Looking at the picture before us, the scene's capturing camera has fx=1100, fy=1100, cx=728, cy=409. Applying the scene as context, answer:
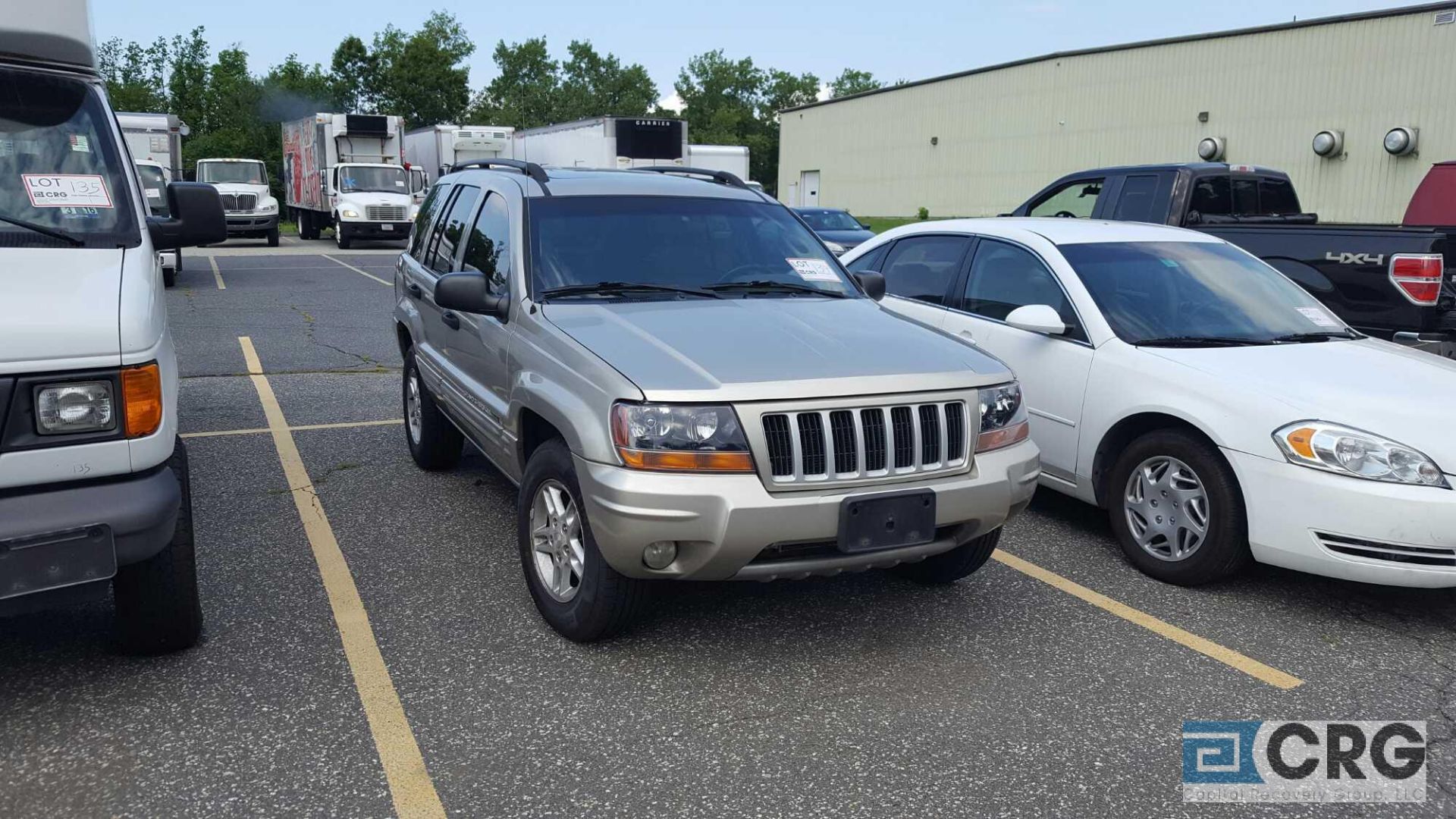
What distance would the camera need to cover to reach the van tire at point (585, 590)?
12.8 ft

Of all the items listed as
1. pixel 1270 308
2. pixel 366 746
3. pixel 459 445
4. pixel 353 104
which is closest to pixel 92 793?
pixel 366 746

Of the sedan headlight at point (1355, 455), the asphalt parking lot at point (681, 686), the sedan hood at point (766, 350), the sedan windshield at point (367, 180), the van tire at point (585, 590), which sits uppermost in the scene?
the sedan windshield at point (367, 180)

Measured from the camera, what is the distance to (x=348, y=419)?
26.3 ft

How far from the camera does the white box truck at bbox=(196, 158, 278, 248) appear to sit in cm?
2786

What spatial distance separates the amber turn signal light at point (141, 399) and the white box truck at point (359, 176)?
26.1 metres

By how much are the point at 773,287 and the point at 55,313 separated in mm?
2776

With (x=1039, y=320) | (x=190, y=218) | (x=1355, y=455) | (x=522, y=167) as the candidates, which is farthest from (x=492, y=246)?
(x=1355, y=455)

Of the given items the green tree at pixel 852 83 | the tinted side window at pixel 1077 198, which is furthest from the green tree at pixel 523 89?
the tinted side window at pixel 1077 198

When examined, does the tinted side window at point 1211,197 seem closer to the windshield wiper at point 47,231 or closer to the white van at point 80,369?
the white van at point 80,369

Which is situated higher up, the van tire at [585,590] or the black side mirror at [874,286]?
the black side mirror at [874,286]

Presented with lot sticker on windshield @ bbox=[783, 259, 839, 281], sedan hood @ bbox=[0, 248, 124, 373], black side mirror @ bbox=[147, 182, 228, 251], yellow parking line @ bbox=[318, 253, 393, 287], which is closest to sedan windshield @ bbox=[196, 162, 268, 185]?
yellow parking line @ bbox=[318, 253, 393, 287]

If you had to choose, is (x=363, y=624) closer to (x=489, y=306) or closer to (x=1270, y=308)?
(x=489, y=306)

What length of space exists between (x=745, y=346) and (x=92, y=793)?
245 cm

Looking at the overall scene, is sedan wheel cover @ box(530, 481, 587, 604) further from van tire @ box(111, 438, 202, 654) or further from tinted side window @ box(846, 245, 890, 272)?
tinted side window @ box(846, 245, 890, 272)
